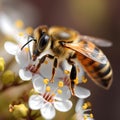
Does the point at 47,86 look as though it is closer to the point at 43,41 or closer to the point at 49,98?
the point at 49,98

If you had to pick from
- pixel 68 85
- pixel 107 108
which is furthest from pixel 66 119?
pixel 107 108

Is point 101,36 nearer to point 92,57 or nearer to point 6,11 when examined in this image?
point 6,11

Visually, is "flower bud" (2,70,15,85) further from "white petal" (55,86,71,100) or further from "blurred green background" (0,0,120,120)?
"blurred green background" (0,0,120,120)

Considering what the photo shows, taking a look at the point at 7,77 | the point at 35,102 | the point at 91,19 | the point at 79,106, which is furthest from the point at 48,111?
the point at 91,19

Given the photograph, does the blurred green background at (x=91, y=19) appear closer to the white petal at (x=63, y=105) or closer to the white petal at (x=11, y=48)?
the white petal at (x=11, y=48)

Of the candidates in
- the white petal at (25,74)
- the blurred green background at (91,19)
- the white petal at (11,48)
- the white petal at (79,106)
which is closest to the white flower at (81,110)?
the white petal at (79,106)

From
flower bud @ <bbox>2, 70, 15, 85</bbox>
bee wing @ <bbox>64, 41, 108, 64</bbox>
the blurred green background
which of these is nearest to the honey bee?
bee wing @ <bbox>64, 41, 108, 64</bbox>
